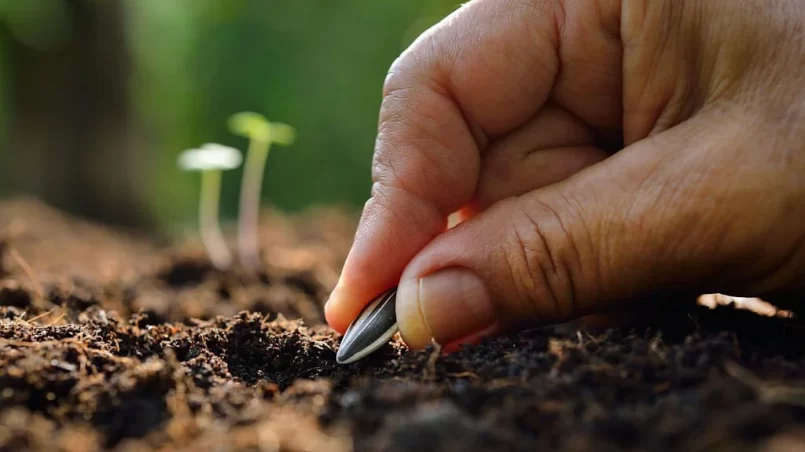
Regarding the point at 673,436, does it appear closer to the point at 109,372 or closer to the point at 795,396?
the point at 795,396

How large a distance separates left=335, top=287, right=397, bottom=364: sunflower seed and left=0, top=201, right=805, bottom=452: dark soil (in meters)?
0.03

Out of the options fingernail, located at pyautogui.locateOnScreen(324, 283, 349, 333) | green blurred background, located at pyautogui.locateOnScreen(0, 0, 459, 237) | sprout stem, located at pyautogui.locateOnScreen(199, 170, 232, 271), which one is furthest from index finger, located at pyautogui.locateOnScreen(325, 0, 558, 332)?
green blurred background, located at pyautogui.locateOnScreen(0, 0, 459, 237)

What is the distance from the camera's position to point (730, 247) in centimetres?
139

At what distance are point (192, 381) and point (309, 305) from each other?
1.22m

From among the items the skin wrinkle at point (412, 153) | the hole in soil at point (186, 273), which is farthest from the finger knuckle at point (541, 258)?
the hole in soil at point (186, 273)

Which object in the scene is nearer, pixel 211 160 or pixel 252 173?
pixel 211 160

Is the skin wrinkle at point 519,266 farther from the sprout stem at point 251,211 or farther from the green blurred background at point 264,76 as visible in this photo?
the green blurred background at point 264,76

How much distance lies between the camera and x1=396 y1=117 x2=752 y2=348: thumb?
4.56 ft

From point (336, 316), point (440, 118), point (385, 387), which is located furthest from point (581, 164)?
point (385, 387)

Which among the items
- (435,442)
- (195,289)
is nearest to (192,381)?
(435,442)

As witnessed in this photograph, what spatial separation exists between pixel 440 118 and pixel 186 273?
1488 millimetres

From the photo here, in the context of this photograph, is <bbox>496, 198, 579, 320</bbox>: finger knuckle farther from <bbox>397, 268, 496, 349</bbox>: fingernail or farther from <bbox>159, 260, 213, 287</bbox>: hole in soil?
<bbox>159, 260, 213, 287</bbox>: hole in soil

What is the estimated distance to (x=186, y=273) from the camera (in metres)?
2.89

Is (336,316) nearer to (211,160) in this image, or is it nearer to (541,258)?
(541,258)
